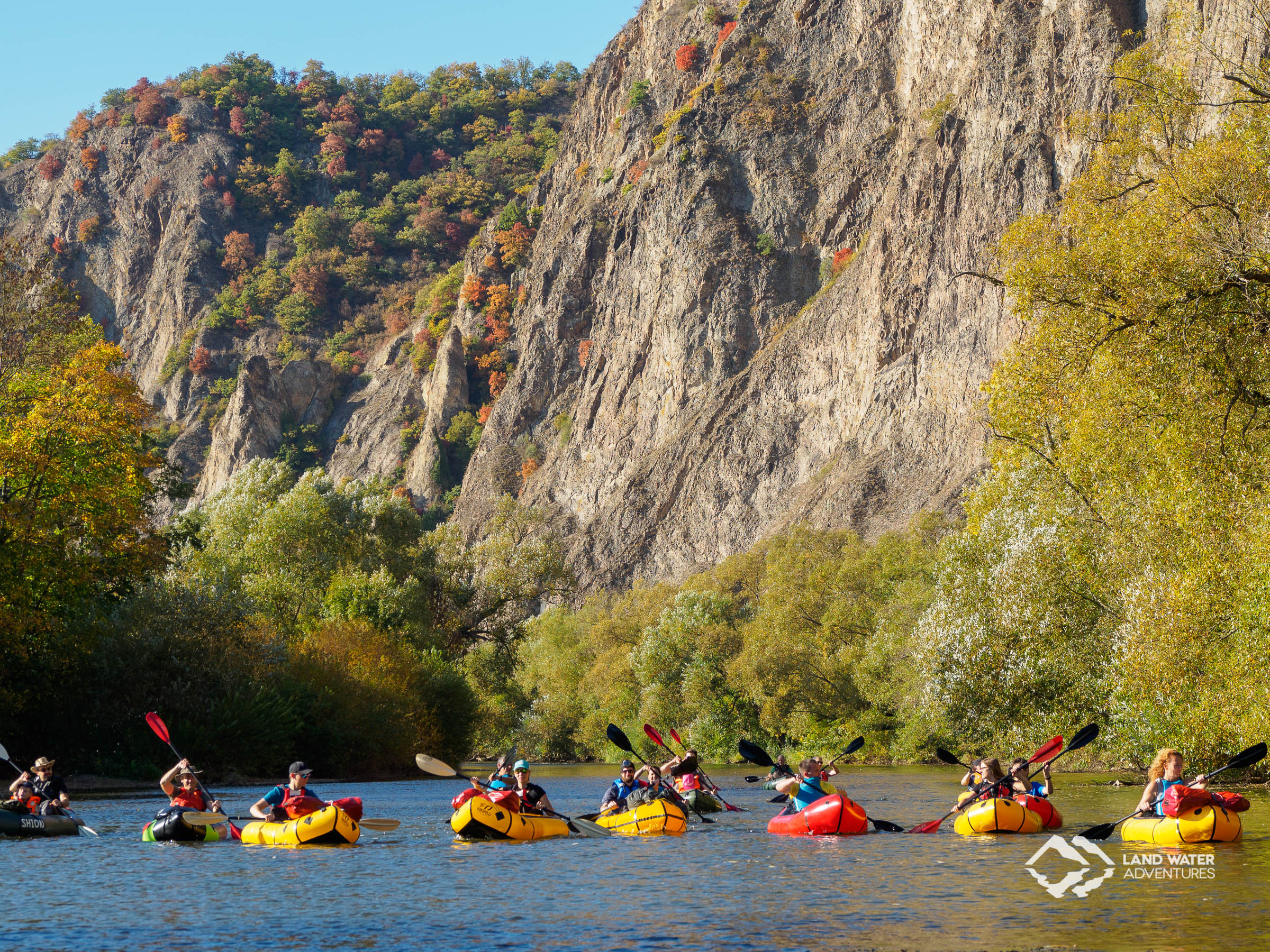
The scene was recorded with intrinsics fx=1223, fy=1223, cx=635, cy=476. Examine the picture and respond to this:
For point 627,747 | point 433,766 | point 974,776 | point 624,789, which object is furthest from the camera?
point 627,747

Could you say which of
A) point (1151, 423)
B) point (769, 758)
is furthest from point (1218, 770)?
point (769, 758)

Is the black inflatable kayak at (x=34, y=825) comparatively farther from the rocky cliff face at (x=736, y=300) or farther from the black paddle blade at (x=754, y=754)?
the rocky cliff face at (x=736, y=300)

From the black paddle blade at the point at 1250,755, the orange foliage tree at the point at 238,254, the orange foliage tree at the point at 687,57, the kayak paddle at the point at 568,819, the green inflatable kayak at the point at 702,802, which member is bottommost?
the green inflatable kayak at the point at 702,802

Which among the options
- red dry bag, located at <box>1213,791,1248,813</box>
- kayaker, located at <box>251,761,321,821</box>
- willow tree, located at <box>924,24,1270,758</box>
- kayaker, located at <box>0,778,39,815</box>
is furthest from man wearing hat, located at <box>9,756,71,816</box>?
willow tree, located at <box>924,24,1270,758</box>

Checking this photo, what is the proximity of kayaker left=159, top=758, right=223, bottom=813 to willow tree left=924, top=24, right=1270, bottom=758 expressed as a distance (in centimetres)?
1752

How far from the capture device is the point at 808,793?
905 inches

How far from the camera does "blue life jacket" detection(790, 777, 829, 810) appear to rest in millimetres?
22859

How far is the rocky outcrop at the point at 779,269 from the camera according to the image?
72812mm

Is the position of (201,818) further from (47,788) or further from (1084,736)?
(1084,736)

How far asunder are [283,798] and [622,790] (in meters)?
6.69

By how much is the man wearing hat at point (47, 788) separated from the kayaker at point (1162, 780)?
59.0 ft

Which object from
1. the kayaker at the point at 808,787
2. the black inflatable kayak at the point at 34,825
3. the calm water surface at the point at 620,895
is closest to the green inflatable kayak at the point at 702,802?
the kayaker at the point at 808,787

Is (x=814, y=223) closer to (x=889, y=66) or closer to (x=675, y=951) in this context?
(x=889, y=66)

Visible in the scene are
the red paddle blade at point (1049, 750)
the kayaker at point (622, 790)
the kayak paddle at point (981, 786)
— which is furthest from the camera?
the kayaker at point (622, 790)
